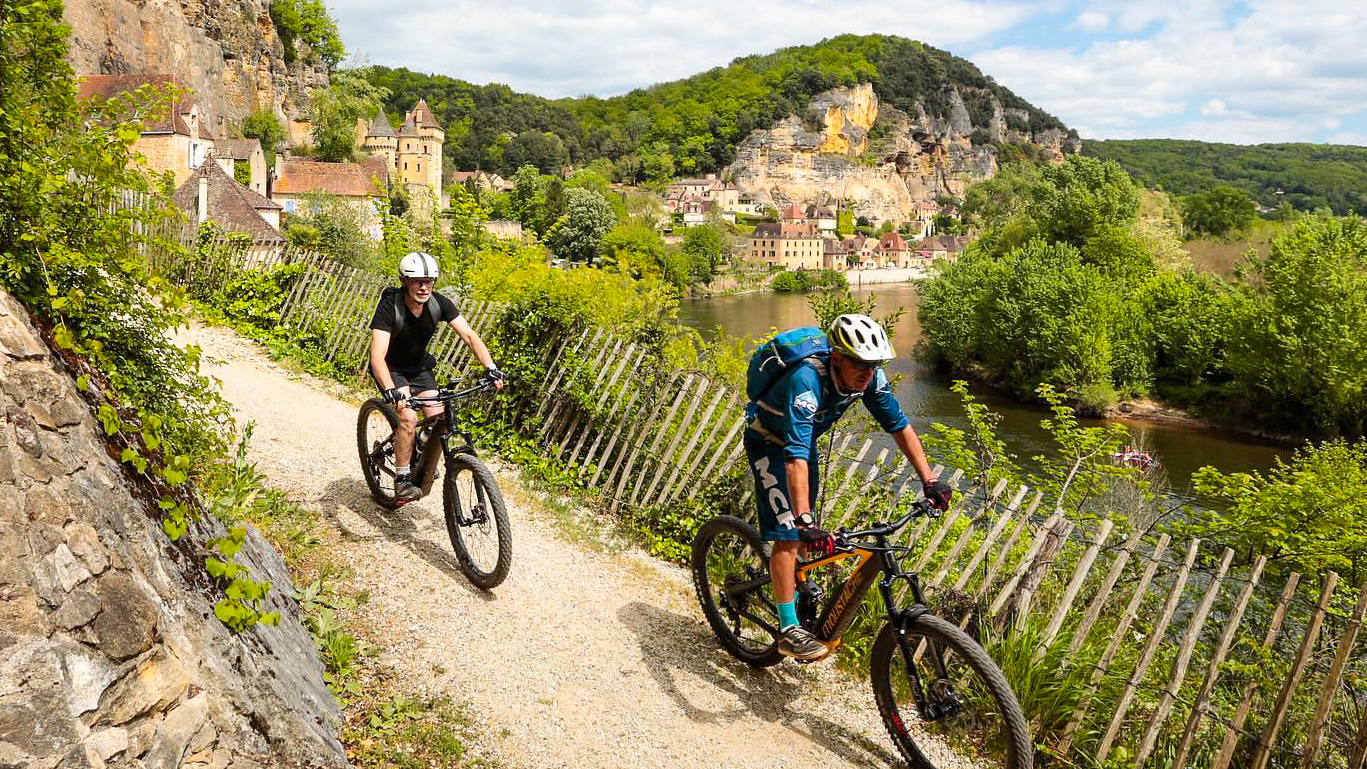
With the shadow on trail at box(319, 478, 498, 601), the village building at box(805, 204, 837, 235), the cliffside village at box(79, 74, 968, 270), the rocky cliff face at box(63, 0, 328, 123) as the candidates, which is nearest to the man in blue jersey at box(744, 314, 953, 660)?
the shadow on trail at box(319, 478, 498, 601)

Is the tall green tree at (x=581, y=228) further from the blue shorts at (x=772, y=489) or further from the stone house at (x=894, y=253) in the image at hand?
the blue shorts at (x=772, y=489)

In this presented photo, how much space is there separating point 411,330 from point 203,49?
73.5 m

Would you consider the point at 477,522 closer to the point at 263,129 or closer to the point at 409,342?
the point at 409,342

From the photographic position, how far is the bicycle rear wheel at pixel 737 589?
514cm

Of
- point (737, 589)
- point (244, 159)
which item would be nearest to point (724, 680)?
point (737, 589)

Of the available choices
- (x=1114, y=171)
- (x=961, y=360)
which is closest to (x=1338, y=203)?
(x=1114, y=171)

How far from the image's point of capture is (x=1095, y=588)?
18.5 ft

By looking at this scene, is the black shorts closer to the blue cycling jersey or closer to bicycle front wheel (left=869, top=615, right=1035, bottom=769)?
the blue cycling jersey

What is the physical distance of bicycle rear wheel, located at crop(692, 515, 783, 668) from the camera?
5137 mm

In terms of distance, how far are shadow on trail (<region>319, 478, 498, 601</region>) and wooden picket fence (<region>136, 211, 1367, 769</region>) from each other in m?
1.63

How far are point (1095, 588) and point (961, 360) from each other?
3941cm

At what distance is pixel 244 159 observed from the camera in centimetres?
5641

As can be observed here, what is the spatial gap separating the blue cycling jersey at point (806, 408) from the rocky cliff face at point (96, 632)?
2519 mm

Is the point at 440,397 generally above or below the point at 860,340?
below
